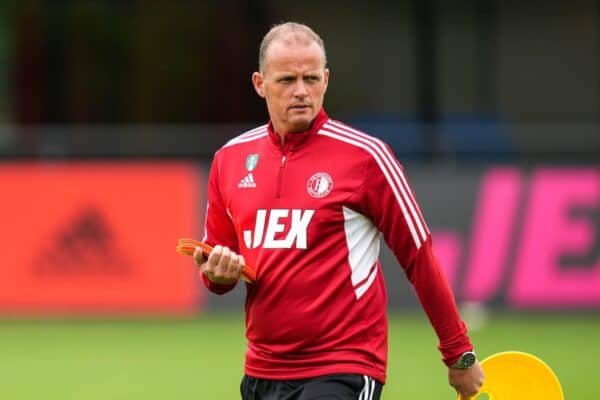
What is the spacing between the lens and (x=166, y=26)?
69.7 feet

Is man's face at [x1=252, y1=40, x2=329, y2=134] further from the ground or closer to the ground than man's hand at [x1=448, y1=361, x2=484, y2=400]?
further from the ground

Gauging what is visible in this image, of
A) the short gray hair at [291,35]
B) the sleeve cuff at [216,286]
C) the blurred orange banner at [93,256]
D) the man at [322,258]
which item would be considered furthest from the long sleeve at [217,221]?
the blurred orange banner at [93,256]

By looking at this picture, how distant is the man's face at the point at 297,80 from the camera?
629cm

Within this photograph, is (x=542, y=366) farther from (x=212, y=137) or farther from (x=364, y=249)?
(x=212, y=137)

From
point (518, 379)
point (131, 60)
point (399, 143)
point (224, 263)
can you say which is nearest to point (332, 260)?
point (224, 263)

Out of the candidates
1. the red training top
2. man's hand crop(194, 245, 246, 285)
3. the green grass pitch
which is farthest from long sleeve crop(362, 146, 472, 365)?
the green grass pitch

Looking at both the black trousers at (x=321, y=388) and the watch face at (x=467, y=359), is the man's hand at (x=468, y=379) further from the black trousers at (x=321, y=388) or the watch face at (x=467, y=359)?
the black trousers at (x=321, y=388)

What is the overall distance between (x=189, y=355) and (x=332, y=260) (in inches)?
300

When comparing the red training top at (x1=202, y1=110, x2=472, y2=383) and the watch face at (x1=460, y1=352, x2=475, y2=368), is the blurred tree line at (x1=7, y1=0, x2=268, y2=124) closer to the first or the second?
the red training top at (x1=202, y1=110, x2=472, y2=383)

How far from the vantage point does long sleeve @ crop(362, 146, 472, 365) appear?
20.3ft

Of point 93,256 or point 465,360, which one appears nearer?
point 465,360

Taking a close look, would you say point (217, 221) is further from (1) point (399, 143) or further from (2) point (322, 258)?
(1) point (399, 143)

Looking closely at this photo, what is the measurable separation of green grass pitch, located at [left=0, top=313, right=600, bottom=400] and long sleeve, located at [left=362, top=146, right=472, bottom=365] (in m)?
4.58

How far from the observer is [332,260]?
625 cm
